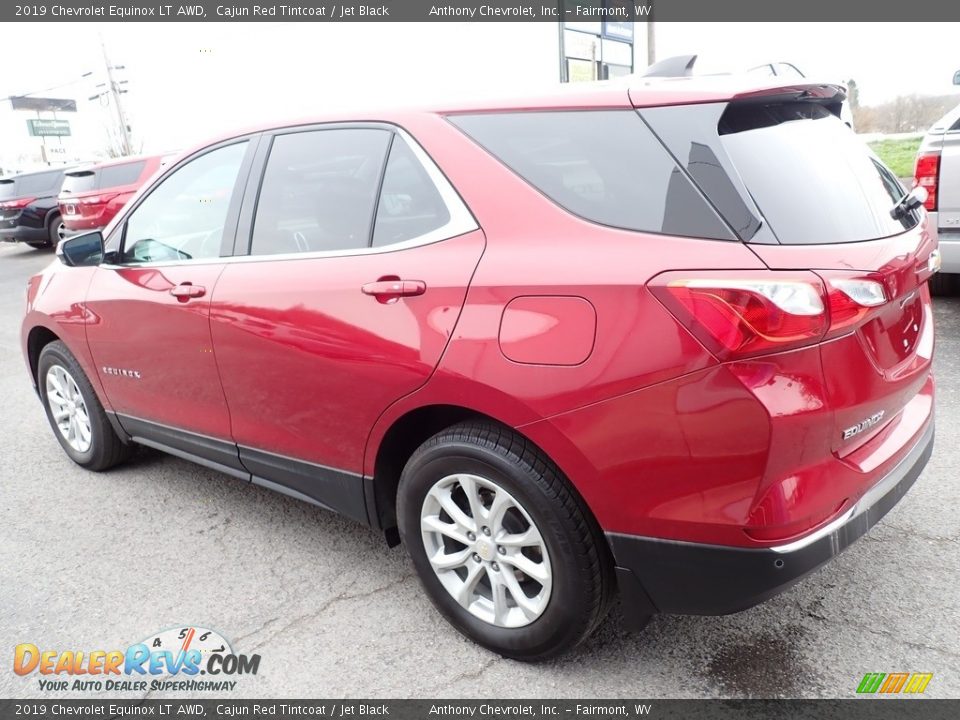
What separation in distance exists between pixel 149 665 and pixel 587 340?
180 cm

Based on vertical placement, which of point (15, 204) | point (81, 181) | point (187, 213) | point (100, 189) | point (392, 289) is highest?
point (187, 213)

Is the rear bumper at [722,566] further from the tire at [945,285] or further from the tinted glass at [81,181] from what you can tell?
the tinted glass at [81,181]

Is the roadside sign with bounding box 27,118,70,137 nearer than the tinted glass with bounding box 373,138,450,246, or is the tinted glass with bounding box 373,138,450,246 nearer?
the tinted glass with bounding box 373,138,450,246

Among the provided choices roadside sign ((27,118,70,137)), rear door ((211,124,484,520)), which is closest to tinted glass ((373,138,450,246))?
rear door ((211,124,484,520))

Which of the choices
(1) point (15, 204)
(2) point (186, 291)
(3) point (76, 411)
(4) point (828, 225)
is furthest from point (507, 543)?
(1) point (15, 204)

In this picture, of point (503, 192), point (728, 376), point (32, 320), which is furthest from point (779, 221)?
point (32, 320)

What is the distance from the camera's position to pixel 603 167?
207 cm

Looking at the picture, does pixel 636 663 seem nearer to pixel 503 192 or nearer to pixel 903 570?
pixel 903 570

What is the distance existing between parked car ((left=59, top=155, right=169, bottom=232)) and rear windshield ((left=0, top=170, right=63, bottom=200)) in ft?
11.1

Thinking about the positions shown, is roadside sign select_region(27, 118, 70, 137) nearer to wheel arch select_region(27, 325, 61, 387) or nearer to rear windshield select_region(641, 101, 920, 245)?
wheel arch select_region(27, 325, 61, 387)

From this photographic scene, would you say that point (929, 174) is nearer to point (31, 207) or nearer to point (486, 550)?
point (486, 550)

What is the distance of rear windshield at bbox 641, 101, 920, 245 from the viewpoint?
189 cm

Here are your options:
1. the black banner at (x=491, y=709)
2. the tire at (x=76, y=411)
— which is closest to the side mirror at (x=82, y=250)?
the tire at (x=76, y=411)

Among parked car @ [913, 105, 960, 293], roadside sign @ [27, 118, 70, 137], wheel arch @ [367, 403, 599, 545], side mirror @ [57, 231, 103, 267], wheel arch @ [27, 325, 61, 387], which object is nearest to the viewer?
wheel arch @ [367, 403, 599, 545]
